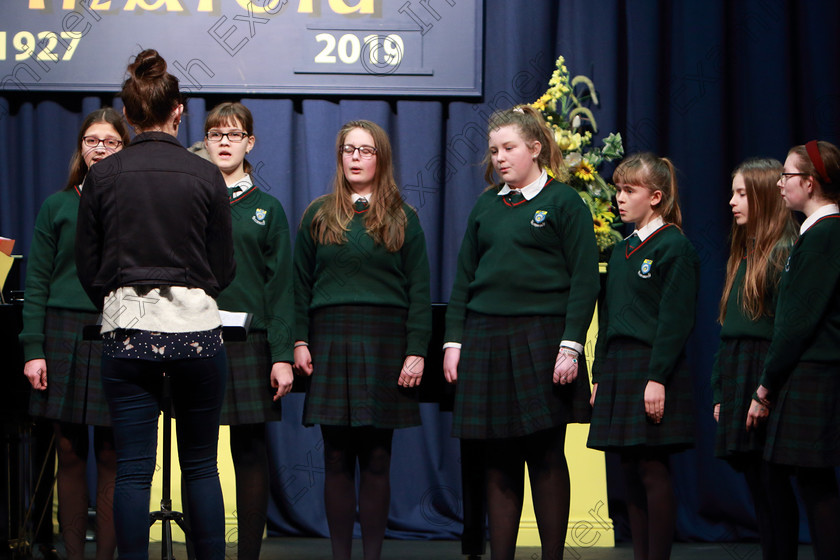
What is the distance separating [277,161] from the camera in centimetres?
416

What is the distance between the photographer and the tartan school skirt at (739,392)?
2.66 metres

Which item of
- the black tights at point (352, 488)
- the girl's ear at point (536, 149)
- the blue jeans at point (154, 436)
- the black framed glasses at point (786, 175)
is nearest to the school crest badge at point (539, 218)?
the girl's ear at point (536, 149)

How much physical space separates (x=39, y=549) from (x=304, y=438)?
1145 millimetres

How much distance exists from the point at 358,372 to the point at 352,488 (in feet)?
1.15

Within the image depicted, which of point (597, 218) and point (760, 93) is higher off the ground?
point (760, 93)

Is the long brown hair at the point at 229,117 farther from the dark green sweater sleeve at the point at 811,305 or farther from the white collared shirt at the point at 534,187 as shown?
the dark green sweater sleeve at the point at 811,305

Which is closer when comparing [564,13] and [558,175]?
[558,175]

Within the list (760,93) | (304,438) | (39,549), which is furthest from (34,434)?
(760,93)

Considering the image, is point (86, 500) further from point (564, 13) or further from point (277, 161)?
point (564, 13)

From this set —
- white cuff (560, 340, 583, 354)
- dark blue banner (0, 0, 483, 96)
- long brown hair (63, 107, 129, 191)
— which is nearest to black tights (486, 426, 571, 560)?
white cuff (560, 340, 583, 354)

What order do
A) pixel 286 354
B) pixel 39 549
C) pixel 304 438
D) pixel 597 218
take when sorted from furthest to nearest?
pixel 304 438 < pixel 597 218 < pixel 39 549 < pixel 286 354

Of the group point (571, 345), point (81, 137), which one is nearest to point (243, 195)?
point (81, 137)

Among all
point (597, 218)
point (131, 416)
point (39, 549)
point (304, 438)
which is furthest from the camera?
point (304, 438)

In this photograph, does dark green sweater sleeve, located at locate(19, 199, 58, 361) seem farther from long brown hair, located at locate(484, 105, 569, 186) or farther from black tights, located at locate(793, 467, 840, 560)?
black tights, located at locate(793, 467, 840, 560)
